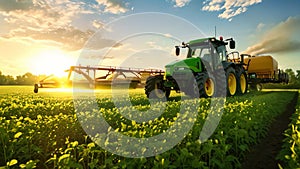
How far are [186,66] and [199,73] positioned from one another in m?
0.84

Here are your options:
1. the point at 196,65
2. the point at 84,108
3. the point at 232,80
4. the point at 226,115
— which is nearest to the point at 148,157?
the point at 226,115

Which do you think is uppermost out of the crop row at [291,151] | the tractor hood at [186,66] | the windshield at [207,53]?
the windshield at [207,53]

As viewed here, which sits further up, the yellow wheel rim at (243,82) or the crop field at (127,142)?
the yellow wheel rim at (243,82)

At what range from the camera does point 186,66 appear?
37.3ft

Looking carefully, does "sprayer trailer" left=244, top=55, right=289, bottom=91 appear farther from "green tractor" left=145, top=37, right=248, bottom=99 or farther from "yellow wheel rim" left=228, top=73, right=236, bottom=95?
"green tractor" left=145, top=37, right=248, bottom=99

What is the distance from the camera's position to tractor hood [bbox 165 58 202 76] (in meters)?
11.3

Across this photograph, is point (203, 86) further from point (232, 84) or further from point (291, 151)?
point (291, 151)

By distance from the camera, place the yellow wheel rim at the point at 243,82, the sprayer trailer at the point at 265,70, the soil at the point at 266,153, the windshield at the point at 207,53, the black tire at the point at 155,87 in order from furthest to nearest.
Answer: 1. the sprayer trailer at the point at 265,70
2. the yellow wheel rim at the point at 243,82
3. the black tire at the point at 155,87
4. the windshield at the point at 207,53
5. the soil at the point at 266,153

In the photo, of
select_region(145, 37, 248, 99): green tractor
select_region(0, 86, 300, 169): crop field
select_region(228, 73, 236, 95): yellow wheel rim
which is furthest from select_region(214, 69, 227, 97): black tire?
select_region(0, 86, 300, 169): crop field

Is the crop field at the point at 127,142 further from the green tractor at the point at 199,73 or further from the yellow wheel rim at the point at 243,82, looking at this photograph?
the yellow wheel rim at the point at 243,82

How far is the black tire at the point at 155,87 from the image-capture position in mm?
12180

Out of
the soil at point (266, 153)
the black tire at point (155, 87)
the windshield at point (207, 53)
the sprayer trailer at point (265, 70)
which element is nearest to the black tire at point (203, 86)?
the windshield at point (207, 53)

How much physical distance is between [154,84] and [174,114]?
17.8 feet

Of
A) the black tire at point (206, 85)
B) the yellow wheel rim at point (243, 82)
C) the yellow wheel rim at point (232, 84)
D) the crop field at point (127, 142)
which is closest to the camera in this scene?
the crop field at point (127, 142)
